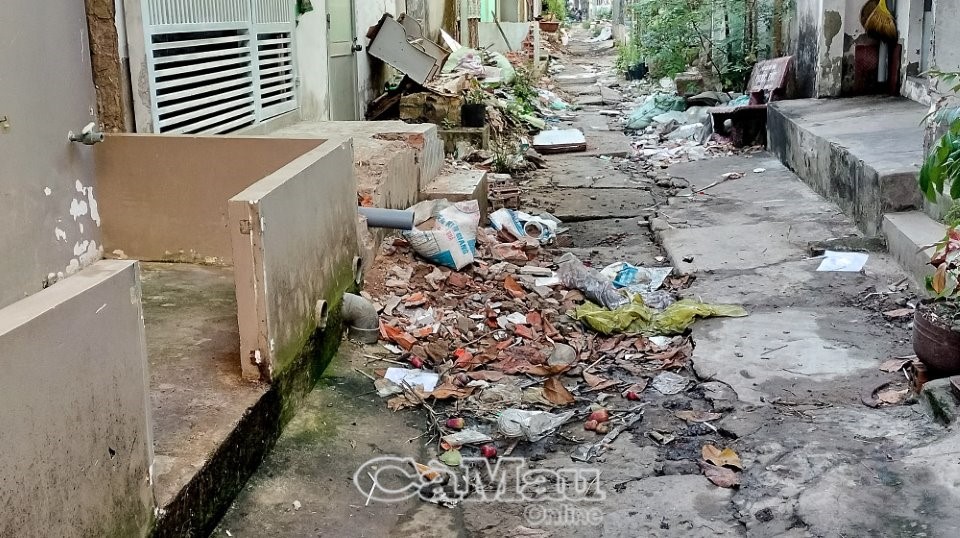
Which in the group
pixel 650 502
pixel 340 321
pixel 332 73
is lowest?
pixel 650 502

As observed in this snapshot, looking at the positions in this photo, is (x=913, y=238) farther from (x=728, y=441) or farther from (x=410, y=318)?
(x=410, y=318)

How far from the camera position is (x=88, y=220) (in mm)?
4770

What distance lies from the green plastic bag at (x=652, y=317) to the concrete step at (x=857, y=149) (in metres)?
1.63

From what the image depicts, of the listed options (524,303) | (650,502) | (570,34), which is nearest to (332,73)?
(524,303)

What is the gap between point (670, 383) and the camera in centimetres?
450

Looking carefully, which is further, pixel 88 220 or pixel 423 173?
pixel 423 173

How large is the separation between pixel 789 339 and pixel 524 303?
165 cm

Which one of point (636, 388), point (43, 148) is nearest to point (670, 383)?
point (636, 388)

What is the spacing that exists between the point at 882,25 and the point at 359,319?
22.4ft

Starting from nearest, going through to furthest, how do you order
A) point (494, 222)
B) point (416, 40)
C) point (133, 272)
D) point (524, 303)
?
point (133, 272) < point (524, 303) < point (494, 222) < point (416, 40)

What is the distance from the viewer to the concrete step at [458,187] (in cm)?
712

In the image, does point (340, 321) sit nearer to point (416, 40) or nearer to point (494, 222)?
point (494, 222)

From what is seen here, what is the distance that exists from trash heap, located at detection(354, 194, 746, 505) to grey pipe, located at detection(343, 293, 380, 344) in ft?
0.33

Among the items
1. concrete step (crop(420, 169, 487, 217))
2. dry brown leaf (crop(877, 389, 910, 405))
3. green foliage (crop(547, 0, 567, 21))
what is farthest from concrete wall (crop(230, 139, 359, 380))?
green foliage (crop(547, 0, 567, 21))
